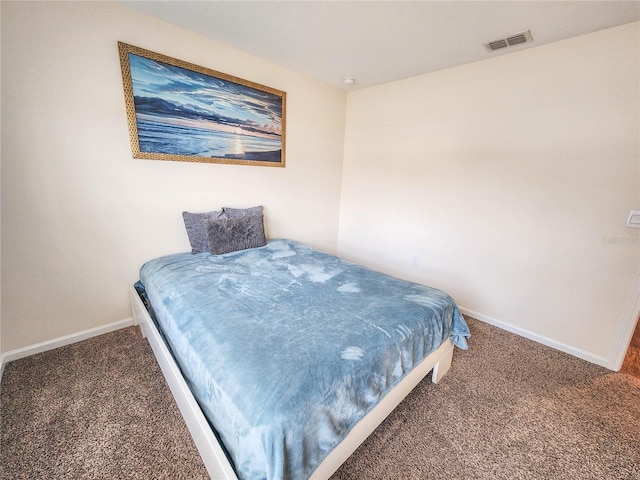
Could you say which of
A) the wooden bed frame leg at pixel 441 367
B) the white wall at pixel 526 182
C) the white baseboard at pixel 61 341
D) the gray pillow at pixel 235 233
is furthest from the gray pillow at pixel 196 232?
the white wall at pixel 526 182

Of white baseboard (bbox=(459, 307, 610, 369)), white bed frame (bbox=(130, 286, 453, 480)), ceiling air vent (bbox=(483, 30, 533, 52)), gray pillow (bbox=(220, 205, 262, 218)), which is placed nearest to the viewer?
white bed frame (bbox=(130, 286, 453, 480))

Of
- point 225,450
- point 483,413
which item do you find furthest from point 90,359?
point 483,413

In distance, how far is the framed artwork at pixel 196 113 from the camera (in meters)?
1.94

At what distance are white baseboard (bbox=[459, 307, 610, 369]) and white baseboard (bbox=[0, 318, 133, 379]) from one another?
3.17m

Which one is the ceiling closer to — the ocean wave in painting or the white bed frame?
the ocean wave in painting

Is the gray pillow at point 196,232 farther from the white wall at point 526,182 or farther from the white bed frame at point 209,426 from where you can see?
the white wall at point 526,182

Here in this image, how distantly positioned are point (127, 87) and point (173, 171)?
2.07 ft

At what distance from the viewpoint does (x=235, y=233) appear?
2334mm

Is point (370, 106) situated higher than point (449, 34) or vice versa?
point (449, 34)

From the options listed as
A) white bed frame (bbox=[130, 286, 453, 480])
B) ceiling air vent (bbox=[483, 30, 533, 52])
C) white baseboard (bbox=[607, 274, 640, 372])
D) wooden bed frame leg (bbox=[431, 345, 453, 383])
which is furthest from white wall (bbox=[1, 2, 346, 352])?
white baseboard (bbox=[607, 274, 640, 372])

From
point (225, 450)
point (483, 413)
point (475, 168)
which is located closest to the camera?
point (225, 450)

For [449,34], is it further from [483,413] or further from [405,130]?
[483,413]

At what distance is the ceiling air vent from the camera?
188 cm

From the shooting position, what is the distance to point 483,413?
1.52 meters
